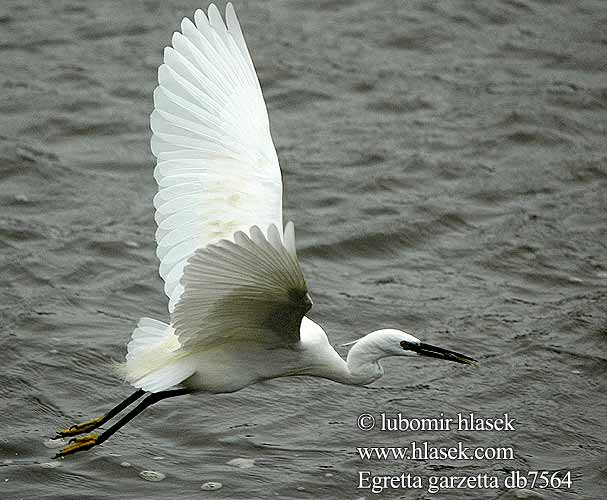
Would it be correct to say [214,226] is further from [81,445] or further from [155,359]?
[81,445]

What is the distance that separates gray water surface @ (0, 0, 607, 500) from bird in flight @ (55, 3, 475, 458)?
2.64 feet

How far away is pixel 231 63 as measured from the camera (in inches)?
256

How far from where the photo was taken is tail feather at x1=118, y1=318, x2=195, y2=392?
19.3 ft

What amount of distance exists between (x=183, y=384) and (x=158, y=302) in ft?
7.33

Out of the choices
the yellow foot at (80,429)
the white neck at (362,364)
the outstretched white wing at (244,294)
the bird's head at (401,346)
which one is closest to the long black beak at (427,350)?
the bird's head at (401,346)

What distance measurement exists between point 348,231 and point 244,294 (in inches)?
166

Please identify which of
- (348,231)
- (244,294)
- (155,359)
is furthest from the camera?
(348,231)

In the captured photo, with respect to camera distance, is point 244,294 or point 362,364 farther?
point 362,364

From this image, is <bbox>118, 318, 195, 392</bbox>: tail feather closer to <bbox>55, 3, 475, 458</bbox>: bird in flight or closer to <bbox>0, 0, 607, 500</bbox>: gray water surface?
<bbox>55, 3, 475, 458</bbox>: bird in flight

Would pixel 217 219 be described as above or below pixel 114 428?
above

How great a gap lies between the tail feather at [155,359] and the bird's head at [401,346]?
88 cm

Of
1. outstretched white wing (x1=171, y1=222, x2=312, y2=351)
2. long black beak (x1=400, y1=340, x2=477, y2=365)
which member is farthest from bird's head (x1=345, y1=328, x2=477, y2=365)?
outstretched white wing (x1=171, y1=222, x2=312, y2=351)

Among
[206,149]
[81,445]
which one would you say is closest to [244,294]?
[206,149]

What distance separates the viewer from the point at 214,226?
6.21m
